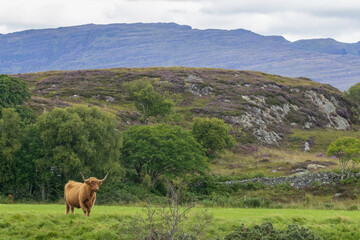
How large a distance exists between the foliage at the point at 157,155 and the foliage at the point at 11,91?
15392 millimetres

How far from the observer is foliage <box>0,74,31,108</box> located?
168ft

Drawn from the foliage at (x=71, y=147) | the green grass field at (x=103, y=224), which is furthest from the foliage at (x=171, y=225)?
the foliage at (x=71, y=147)

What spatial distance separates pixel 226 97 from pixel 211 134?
49.3m

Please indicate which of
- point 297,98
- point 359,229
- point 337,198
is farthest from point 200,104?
point 359,229

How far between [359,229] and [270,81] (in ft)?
377

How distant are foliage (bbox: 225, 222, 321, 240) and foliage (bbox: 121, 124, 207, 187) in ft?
79.5

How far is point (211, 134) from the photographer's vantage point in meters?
66.1

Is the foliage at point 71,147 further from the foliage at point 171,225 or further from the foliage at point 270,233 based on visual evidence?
the foliage at point 270,233

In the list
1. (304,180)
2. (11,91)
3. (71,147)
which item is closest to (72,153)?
(71,147)

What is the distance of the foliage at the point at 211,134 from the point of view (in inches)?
2601

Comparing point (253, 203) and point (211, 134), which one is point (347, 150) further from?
point (211, 134)

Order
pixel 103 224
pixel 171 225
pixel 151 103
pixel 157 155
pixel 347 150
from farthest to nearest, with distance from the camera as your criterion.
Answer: pixel 151 103 < pixel 347 150 < pixel 157 155 < pixel 103 224 < pixel 171 225

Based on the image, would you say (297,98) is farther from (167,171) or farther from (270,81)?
(167,171)

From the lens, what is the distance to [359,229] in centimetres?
2389
